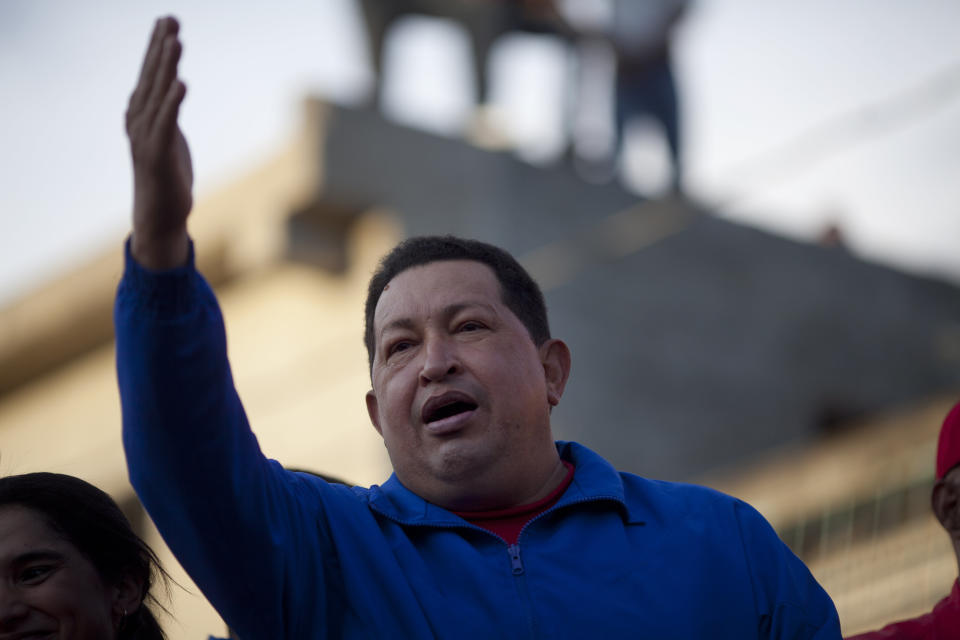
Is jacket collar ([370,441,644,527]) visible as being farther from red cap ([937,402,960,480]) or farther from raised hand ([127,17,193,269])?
red cap ([937,402,960,480])

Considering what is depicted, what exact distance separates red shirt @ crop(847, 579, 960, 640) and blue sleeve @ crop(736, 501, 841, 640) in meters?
0.34

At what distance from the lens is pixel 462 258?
9.35ft

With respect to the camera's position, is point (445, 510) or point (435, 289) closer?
point (445, 510)

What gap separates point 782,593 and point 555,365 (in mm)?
672

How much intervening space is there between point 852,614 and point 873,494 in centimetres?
94

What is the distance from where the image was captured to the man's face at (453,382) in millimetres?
2617

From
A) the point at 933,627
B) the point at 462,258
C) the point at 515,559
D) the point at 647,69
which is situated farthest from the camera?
the point at 647,69

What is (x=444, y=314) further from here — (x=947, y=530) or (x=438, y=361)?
(x=947, y=530)

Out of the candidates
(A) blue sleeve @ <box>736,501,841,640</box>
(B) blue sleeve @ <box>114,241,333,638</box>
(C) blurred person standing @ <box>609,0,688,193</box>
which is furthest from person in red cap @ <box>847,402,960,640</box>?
(C) blurred person standing @ <box>609,0,688,193</box>

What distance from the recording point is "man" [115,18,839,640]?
218 centimetres

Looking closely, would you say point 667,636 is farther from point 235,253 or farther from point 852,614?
point 235,253

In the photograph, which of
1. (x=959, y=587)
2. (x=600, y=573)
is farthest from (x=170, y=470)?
(x=959, y=587)

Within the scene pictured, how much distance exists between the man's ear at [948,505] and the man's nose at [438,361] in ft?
3.67

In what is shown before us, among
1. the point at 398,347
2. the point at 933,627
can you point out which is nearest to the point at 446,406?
the point at 398,347
